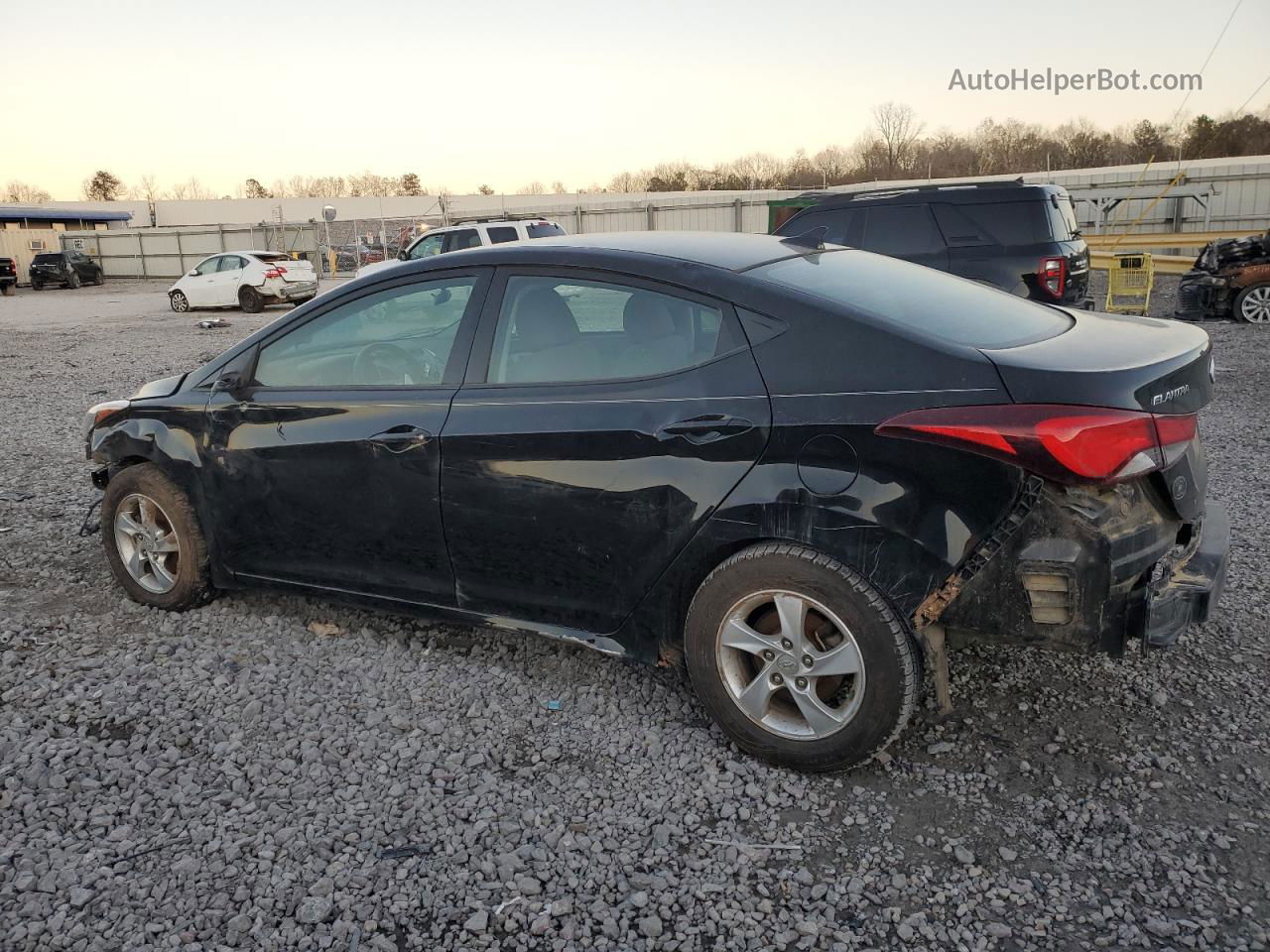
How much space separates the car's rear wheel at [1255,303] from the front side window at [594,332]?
44.9 feet

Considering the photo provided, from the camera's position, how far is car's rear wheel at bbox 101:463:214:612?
4301 mm

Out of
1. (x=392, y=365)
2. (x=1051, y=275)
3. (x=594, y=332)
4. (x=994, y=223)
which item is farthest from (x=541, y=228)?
(x=594, y=332)

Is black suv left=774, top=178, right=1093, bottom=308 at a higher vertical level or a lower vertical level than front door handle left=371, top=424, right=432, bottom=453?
higher

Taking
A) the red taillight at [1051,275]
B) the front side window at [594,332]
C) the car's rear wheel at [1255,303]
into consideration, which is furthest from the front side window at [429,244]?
the front side window at [594,332]

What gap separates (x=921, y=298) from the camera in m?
3.27

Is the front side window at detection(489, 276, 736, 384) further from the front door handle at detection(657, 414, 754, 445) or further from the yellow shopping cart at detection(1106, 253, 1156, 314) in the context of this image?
the yellow shopping cart at detection(1106, 253, 1156, 314)

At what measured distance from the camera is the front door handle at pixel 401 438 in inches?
139

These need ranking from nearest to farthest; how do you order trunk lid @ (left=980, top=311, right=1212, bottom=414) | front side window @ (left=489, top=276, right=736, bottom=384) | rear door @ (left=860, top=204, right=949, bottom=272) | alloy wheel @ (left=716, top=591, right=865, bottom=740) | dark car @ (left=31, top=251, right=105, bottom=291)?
trunk lid @ (left=980, top=311, right=1212, bottom=414)
alloy wheel @ (left=716, top=591, right=865, bottom=740)
front side window @ (left=489, top=276, right=736, bottom=384)
rear door @ (left=860, top=204, right=949, bottom=272)
dark car @ (left=31, top=251, right=105, bottom=291)

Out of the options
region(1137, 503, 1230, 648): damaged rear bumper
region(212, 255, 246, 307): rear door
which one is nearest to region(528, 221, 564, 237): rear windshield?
region(212, 255, 246, 307): rear door

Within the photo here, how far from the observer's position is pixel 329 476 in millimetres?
3795

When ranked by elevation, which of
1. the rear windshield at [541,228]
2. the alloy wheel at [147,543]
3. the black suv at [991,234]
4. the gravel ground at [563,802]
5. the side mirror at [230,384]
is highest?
the rear windshield at [541,228]

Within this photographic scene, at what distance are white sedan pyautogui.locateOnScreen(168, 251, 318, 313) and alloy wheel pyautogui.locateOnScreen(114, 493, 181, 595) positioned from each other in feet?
66.7

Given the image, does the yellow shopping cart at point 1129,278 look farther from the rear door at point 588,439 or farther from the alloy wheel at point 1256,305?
the rear door at point 588,439

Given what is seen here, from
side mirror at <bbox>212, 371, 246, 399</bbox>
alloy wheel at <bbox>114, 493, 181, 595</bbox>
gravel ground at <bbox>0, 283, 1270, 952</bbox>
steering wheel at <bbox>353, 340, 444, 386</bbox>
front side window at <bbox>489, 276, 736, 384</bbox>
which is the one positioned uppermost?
front side window at <bbox>489, 276, 736, 384</bbox>
